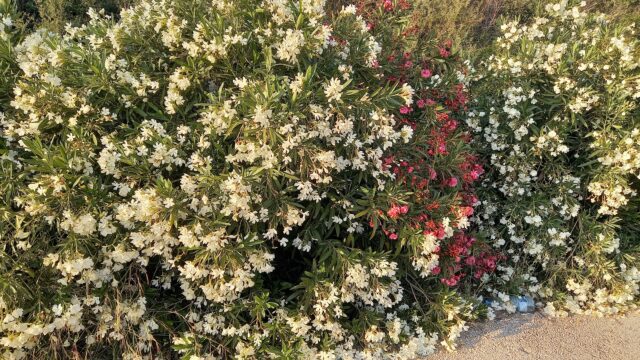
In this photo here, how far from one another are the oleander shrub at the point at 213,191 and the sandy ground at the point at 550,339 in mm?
254

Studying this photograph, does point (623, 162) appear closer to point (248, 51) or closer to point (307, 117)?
point (307, 117)

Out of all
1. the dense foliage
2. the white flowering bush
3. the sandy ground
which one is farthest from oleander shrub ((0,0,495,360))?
the white flowering bush

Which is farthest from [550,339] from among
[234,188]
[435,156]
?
[234,188]

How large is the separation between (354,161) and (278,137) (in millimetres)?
498

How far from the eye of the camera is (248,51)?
10.1 feet

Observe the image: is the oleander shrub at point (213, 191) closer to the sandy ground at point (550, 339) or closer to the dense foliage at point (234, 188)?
the dense foliage at point (234, 188)

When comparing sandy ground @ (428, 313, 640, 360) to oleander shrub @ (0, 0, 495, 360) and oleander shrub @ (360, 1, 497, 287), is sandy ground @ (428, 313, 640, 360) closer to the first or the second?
oleander shrub @ (0, 0, 495, 360)

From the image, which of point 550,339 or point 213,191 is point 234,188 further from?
point 550,339

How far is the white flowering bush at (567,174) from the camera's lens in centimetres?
412

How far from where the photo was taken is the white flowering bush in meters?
4.12

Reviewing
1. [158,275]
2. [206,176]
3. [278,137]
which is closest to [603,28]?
[278,137]

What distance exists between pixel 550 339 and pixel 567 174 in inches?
53.8

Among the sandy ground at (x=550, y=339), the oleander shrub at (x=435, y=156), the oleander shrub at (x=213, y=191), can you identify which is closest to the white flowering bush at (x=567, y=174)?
the sandy ground at (x=550, y=339)

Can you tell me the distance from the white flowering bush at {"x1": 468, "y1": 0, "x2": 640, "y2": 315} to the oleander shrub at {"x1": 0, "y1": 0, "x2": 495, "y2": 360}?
1.05m
